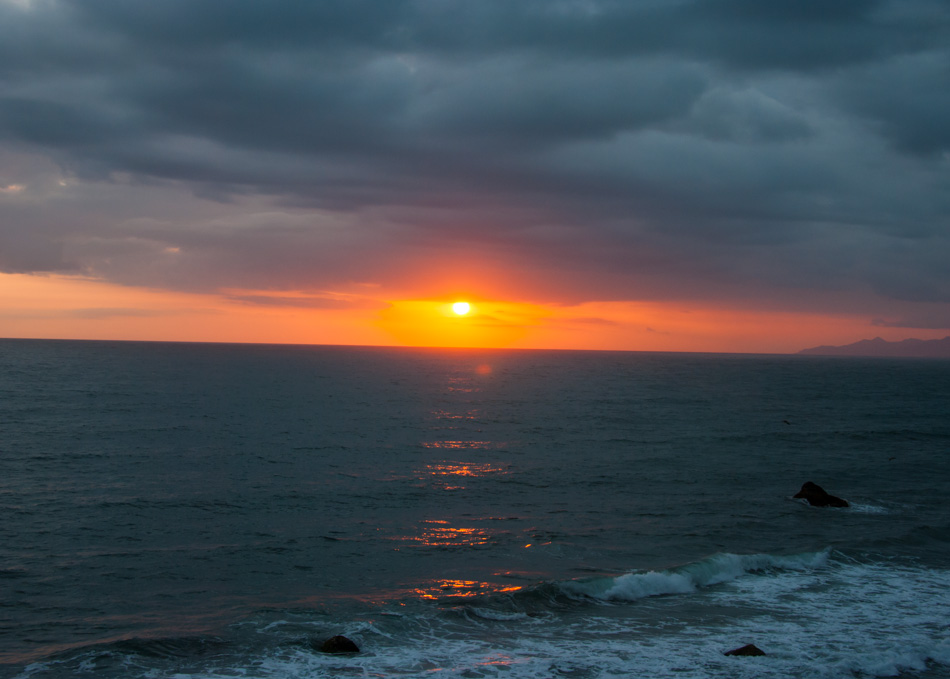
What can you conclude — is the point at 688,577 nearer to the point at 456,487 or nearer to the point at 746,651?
the point at 746,651

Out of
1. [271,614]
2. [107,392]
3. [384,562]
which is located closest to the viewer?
[271,614]

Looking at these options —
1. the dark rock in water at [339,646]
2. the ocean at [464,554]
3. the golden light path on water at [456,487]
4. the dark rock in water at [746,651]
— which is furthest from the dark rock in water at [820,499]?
the dark rock in water at [339,646]

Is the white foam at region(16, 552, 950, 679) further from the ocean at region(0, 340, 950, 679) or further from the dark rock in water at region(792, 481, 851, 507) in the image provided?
the dark rock in water at region(792, 481, 851, 507)

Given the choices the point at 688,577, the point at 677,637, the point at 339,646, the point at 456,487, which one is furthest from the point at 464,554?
the point at 456,487

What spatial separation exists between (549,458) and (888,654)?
1185 inches

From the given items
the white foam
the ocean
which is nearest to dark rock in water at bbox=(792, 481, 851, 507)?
the ocean

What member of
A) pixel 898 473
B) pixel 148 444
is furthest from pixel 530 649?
pixel 148 444

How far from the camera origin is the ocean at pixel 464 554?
16234 mm

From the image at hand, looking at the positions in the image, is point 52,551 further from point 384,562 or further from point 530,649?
point 530,649

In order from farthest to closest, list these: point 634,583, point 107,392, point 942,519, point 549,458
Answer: point 107,392, point 549,458, point 942,519, point 634,583

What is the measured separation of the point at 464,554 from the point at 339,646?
8.59 meters

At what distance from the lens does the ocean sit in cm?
1623

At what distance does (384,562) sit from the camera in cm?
2341

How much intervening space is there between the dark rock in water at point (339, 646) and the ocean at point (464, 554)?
0.63 feet
